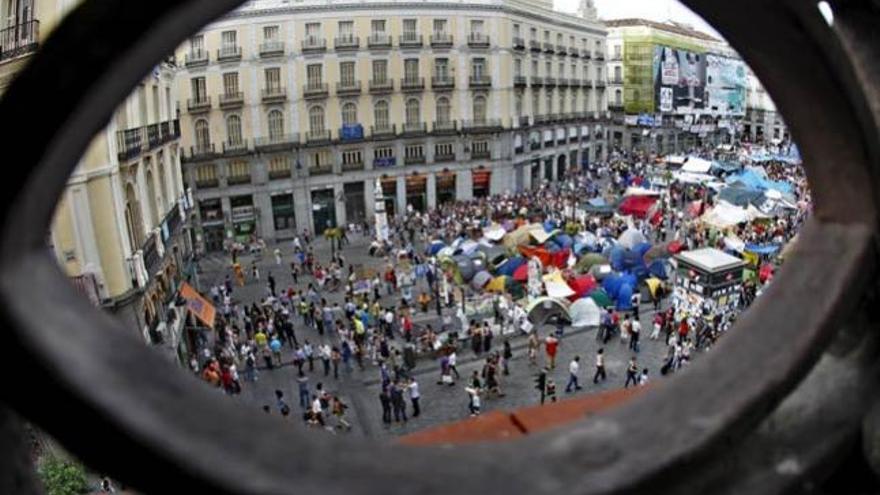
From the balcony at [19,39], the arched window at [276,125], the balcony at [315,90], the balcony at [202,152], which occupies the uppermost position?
the balcony at [19,39]

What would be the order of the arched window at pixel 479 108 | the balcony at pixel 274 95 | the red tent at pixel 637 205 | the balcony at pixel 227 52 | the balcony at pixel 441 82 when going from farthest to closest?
the arched window at pixel 479 108, the balcony at pixel 441 82, the balcony at pixel 274 95, the balcony at pixel 227 52, the red tent at pixel 637 205

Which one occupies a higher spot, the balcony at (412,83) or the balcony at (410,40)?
the balcony at (410,40)

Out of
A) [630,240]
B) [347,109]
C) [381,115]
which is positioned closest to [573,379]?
[630,240]

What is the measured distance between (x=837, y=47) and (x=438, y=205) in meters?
45.3

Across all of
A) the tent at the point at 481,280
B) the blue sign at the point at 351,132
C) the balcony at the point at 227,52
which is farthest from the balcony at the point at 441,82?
the tent at the point at 481,280

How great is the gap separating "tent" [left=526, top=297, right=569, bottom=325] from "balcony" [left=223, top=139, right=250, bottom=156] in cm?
2764

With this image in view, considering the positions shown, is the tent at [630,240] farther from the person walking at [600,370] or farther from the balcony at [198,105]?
the balcony at [198,105]

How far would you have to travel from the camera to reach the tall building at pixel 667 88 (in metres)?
70.2

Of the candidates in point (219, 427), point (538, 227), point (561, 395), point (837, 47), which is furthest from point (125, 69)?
point (538, 227)

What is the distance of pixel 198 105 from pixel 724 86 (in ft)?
198

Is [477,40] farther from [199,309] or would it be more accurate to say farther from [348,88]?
[199,309]

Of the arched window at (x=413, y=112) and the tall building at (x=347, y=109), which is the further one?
the arched window at (x=413, y=112)

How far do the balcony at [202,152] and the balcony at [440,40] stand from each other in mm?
16049

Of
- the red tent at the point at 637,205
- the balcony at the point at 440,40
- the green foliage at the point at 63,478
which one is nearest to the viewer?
the green foliage at the point at 63,478
